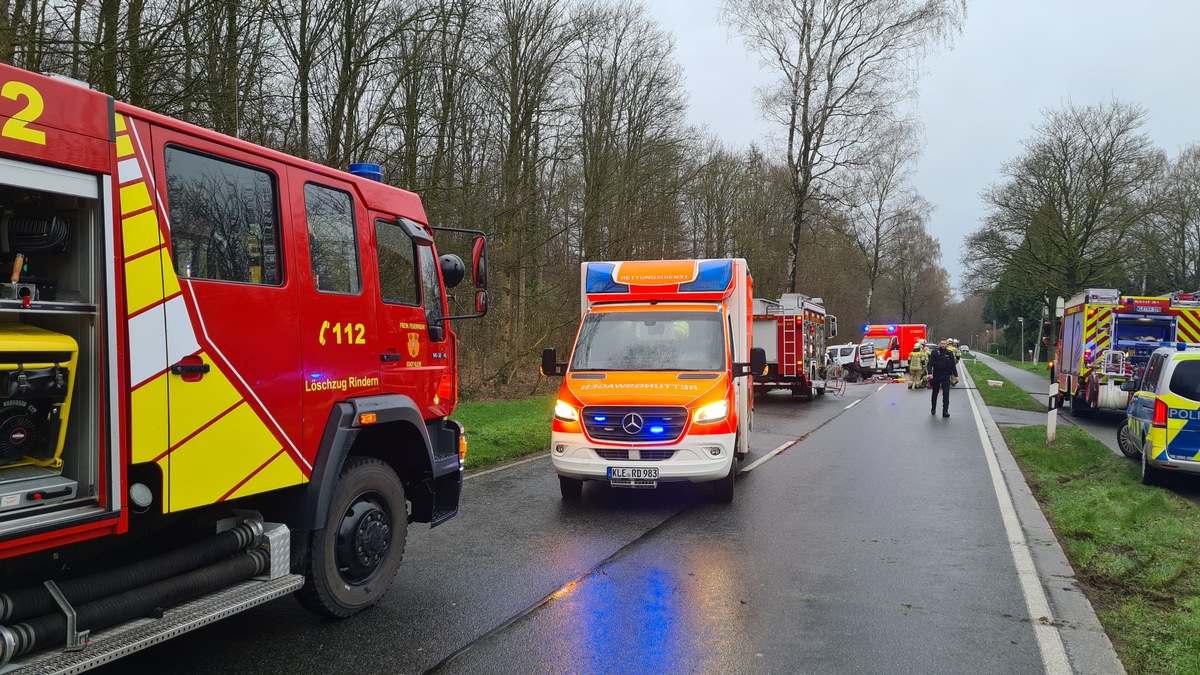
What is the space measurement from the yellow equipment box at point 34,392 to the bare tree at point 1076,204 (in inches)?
1624

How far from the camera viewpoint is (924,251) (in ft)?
246

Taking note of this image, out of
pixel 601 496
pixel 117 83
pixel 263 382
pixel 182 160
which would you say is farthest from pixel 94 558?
pixel 117 83

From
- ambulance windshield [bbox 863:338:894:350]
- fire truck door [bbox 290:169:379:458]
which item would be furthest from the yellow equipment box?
ambulance windshield [bbox 863:338:894:350]

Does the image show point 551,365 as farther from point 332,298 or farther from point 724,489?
point 332,298

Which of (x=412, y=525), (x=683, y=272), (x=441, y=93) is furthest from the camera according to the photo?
(x=441, y=93)

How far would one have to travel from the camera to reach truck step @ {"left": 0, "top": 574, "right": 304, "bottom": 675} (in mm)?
2947

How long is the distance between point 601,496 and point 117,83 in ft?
25.1

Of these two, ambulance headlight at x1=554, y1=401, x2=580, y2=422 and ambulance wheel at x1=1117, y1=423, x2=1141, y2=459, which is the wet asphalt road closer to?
ambulance headlight at x1=554, y1=401, x2=580, y2=422

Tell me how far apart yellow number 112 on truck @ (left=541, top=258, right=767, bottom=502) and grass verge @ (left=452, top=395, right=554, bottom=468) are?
2806mm

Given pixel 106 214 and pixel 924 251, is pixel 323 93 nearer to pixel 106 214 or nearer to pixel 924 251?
pixel 106 214

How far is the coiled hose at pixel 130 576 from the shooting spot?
2992 mm

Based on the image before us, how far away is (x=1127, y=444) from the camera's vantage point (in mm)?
11211

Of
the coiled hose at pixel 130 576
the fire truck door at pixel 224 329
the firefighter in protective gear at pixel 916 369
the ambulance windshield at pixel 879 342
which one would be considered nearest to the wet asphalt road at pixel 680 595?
the coiled hose at pixel 130 576

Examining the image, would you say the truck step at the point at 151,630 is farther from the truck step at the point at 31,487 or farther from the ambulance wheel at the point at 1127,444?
the ambulance wheel at the point at 1127,444
